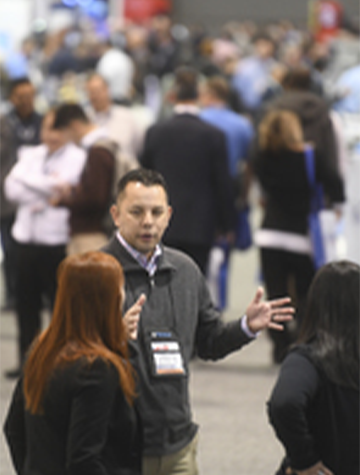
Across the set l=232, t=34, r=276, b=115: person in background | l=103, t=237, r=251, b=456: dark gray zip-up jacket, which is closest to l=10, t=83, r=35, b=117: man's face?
l=103, t=237, r=251, b=456: dark gray zip-up jacket

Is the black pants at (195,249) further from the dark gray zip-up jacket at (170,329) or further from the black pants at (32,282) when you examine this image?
the dark gray zip-up jacket at (170,329)

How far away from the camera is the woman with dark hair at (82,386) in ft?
10.9

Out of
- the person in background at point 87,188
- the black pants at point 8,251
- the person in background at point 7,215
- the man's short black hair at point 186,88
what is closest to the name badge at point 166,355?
→ the person in background at point 87,188

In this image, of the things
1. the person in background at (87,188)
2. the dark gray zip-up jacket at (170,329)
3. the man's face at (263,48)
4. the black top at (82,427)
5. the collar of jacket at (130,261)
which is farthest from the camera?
the man's face at (263,48)

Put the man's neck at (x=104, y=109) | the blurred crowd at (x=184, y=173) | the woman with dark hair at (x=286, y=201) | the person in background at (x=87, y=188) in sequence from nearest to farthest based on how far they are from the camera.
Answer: the person in background at (x=87, y=188)
the blurred crowd at (x=184, y=173)
the woman with dark hair at (x=286, y=201)
the man's neck at (x=104, y=109)

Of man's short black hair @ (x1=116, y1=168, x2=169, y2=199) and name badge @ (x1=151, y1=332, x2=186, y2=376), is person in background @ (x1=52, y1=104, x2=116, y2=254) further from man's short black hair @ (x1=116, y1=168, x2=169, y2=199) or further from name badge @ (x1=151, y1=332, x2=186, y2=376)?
name badge @ (x1=151, y1=332, x2=186, y2=376)

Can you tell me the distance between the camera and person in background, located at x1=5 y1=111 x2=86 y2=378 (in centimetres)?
696

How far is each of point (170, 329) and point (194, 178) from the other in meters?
3.96

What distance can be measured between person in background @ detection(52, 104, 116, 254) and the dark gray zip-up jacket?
9.31ft

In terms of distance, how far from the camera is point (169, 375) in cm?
382

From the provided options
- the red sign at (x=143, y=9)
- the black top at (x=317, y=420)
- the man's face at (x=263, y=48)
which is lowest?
the black top at (x=317, y=420)

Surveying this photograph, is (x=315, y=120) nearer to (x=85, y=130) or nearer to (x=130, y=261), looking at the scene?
(x=85, y=130)

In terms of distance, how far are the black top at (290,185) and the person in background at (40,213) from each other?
1.34 meters

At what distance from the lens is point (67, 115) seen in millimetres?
6957
